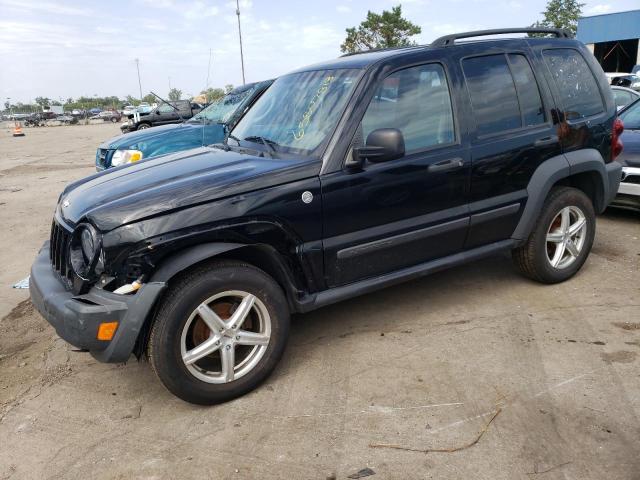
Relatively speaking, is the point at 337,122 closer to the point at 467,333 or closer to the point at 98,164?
the point at 467,333

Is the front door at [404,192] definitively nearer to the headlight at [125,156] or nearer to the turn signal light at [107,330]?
the turn signal light at [107,330]

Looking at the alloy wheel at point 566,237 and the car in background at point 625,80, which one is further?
the car in background at point 625,80

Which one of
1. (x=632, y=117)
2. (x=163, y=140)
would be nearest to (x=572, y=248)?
(x=632, y=117)

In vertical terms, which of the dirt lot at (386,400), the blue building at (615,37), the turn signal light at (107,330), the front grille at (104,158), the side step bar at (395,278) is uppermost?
the blue building at (615,37)

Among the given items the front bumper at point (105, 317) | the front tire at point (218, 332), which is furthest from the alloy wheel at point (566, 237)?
the front bumper at point (105, 317)

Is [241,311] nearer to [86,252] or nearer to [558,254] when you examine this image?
[86,252]

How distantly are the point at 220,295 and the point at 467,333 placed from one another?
1776 millimetres

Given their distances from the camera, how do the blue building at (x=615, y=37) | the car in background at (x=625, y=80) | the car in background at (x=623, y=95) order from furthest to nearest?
the blue building at (x=615, y=37) → the car in background at (x=625, y=80) → the car in background at (x=623, y=95)

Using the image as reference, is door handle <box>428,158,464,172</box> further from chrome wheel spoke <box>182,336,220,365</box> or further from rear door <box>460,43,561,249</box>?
chrome wheel spoke <box>182,336,220,365</box>

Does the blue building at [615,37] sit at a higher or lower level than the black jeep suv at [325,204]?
higher

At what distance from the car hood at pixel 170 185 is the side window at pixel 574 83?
2.24m

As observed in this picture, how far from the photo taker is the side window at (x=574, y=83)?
4059 millimetres

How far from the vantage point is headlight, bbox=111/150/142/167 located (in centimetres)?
668

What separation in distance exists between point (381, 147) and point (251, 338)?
1.32 metres
